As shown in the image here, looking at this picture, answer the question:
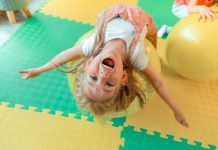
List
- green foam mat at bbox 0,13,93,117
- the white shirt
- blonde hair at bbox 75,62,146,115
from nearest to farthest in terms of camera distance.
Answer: blonde hair at bbox 75,62,146,115 → the white shirt → green foam mat at bbox 0,13,93,117

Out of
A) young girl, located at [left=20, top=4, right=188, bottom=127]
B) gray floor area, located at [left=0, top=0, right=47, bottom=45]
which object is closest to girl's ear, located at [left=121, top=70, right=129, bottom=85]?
young girl, located at [left=20, top=4, right=188, bottom=127]

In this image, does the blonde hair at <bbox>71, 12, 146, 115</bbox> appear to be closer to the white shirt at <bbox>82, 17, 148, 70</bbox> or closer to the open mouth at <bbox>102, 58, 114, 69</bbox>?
the white shirt at <bbox>82, 17, 148, 70</bbox>

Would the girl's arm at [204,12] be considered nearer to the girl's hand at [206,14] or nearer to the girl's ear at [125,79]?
the girl's hand at [206,14]

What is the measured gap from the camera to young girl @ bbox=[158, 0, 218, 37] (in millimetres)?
1293

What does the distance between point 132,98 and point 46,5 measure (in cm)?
122

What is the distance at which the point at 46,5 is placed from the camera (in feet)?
6.28

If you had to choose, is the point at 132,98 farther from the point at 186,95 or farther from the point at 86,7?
the point at 86,7

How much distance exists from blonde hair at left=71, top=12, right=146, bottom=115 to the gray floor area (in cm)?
82

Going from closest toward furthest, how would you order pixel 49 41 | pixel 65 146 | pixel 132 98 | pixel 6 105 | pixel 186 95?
pixel 132 98 → pixel 65 146 → pixel 6 105 → pixel 186 95 → pixel 49 41

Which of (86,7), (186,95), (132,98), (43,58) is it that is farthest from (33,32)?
(186,95)

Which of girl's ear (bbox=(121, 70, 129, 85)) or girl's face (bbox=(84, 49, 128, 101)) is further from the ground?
girl's face (bbox=(84, 49, 128, 101))

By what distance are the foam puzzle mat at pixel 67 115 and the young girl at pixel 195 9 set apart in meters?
0.30

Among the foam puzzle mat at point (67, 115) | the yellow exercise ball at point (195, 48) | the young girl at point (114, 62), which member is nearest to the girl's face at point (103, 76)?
the young girl at point (114, 62)

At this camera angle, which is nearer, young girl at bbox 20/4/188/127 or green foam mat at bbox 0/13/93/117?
young girl at bbox 20/4/188/127
